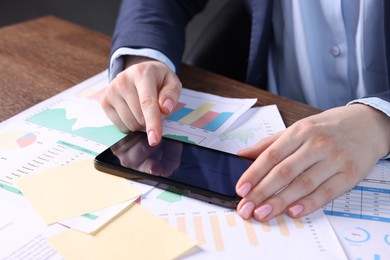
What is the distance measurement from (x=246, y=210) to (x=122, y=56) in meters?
0.38

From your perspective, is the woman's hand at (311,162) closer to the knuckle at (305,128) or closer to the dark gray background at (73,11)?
the knuckle at (305,128)

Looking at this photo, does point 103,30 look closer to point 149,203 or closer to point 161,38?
point 161,38

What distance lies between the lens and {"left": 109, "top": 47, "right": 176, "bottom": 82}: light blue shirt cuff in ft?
2.72

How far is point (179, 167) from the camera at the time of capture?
64 cm

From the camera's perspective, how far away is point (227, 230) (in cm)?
56

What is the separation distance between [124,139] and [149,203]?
121 millimetres

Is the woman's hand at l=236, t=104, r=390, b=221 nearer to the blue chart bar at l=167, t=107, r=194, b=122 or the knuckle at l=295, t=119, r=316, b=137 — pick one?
the knuckle at l=295, t=119, r=316, b=137

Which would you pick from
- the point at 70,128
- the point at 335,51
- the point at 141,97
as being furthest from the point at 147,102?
the point at 335,51

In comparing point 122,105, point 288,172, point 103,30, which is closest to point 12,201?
point 122,105

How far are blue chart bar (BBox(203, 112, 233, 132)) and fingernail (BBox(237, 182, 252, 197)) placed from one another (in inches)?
6.8

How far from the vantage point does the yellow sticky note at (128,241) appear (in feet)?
1.72

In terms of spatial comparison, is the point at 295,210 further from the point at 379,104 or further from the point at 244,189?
the point at 379,104

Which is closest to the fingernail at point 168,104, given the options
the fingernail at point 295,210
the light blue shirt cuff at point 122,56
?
the light blue shirt cuff at point 122,56

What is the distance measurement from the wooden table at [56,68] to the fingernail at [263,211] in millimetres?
215
